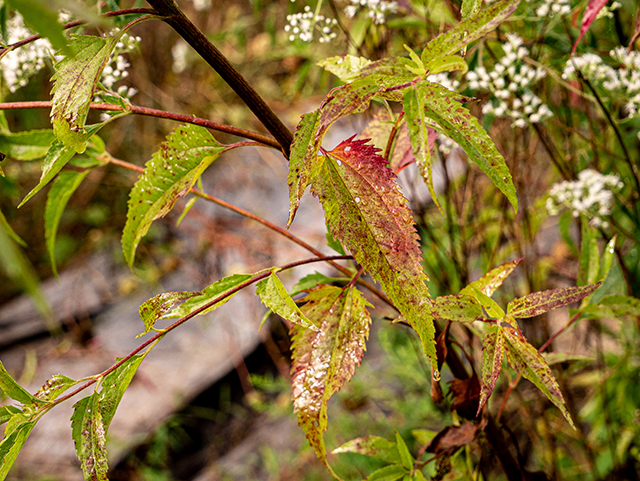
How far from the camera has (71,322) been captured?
5.23 ft

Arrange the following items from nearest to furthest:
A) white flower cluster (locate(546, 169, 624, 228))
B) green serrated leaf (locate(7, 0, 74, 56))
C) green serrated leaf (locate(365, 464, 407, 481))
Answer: green serrated leaf (locate(7, 0, 74, 56))
green serrated leaf (locate(365, 464, 407, 481))
white flower cluster (locate(546, 169, 624, 228))

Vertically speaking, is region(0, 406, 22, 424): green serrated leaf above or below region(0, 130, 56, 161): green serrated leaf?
below

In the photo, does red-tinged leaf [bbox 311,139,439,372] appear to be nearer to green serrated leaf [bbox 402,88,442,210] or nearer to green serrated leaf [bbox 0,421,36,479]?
green serrated leaf [bbox 402,88,442,210]

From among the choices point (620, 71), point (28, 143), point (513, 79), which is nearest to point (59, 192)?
point (28, 143)

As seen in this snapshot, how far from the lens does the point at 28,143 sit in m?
0.37

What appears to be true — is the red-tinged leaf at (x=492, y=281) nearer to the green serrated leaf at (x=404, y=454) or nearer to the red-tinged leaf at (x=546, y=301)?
the red-tinged leaf at (x=546, y=301)

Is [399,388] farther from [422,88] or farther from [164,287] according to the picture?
→ [422,88]

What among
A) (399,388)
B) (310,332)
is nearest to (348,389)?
(399,388)

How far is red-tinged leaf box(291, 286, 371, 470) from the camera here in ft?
0.92

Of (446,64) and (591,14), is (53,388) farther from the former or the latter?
(591,14)

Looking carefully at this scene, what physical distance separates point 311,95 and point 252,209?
596 mm

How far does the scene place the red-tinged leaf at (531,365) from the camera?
279 millimetres

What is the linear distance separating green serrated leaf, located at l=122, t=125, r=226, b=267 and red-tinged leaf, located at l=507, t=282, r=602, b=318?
0.25 m

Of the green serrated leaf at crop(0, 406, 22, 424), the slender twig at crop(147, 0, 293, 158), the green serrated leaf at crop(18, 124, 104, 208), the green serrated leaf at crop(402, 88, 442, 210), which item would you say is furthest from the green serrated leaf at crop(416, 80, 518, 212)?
the green serrated leaf at crop(0, 406, 22, 424)
